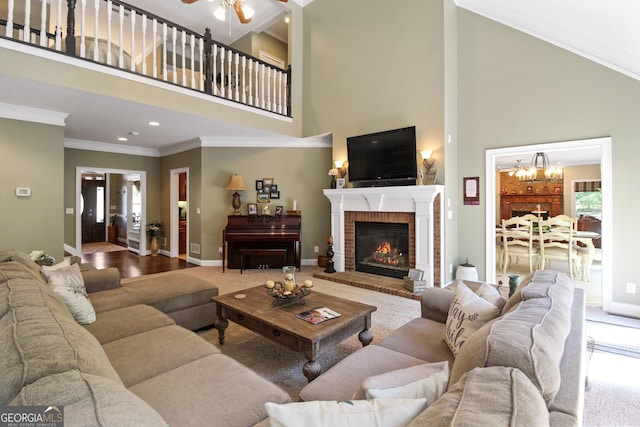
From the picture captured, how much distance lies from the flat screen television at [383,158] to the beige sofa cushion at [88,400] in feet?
14.1

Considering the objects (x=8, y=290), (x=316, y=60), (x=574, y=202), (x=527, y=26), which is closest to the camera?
(x=8, y=290)

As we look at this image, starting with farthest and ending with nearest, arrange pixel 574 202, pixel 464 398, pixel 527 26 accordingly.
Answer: pixel 574 202
pixel 527 26
pixel 464 398

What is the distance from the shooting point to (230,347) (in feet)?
8.66

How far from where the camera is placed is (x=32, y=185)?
13.6 feet

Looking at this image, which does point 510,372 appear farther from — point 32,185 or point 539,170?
point 539,170

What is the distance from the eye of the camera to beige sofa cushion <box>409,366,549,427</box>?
0.60 m

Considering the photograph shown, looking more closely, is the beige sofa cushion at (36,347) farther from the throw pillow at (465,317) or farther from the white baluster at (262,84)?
the white baluster at (262,84)

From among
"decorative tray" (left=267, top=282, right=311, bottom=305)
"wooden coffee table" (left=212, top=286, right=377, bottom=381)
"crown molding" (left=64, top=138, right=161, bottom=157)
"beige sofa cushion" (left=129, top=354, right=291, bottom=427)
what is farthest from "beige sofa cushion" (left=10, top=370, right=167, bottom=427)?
"crown molding" (left=64, top=138, right=161, bottom=157)

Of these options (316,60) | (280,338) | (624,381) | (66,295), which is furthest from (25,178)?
(624,381)

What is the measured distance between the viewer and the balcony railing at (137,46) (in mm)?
3383

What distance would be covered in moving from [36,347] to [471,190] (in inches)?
195

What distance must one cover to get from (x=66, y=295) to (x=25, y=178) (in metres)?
3.26

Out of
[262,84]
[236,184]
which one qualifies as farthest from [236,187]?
[262,84]

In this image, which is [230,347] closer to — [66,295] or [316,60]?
[66,295]
